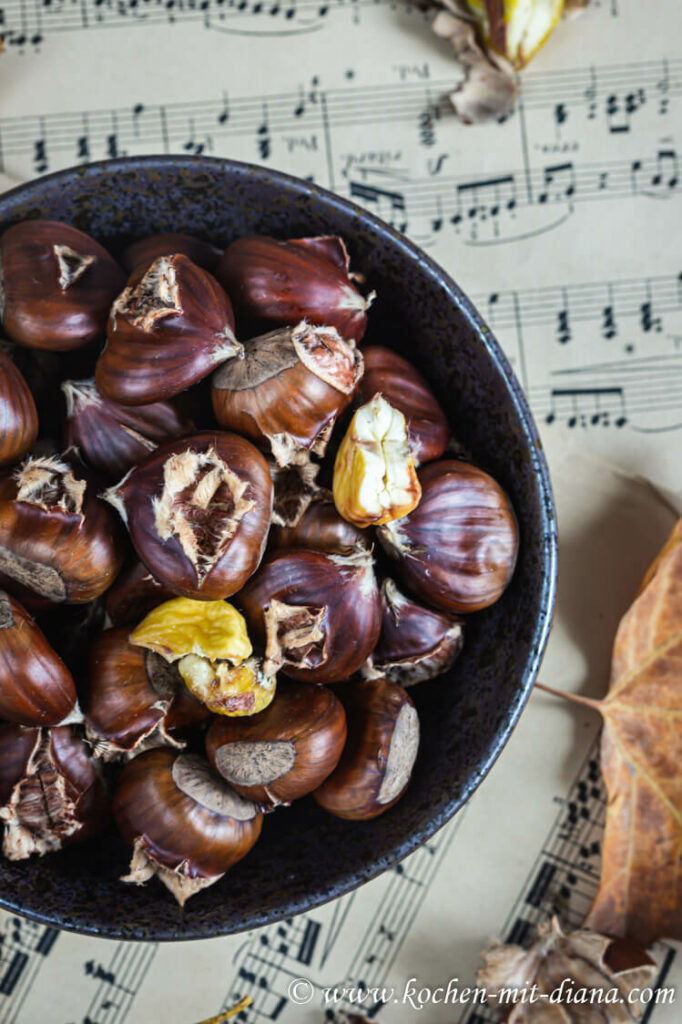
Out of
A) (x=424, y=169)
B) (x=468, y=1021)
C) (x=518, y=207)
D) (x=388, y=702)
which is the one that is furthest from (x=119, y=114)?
(x=468, y=1021)

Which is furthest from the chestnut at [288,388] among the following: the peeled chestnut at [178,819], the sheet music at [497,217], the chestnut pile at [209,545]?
the sheet music at [497,217]

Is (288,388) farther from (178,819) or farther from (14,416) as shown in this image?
(178,819)

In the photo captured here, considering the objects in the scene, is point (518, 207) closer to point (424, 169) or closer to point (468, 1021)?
point (424, 169)

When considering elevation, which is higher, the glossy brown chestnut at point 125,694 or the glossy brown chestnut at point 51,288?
the glossy brown chestnut at point 51,288

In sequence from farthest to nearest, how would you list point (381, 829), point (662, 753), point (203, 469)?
1. point (662, 753)
2. point (381, 829)
3. point (203, 469)

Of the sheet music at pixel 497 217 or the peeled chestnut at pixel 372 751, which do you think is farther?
the sheet music at pixel 497 217

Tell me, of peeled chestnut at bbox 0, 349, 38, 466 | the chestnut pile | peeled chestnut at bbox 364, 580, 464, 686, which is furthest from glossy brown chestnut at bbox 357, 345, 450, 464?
peeled chestnut at bbox 0, 349, 38, 466

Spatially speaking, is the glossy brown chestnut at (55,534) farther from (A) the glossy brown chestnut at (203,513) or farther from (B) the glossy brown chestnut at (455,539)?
(B) the glossy brown chestnut at (455,539)

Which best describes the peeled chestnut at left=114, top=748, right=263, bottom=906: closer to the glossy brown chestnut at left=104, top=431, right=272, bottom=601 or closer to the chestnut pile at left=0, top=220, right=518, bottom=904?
the chestnut pile at left=0, top=220, right=518, bottom=904
